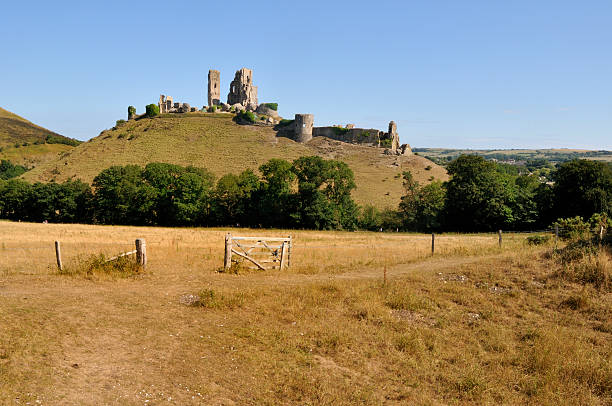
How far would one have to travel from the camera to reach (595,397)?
7.37 metres

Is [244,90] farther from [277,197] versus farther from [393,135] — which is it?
[277,197]

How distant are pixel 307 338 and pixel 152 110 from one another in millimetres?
111546

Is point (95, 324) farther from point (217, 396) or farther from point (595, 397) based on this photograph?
point (595, 397)

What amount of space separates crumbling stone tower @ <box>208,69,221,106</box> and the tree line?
74.0 m

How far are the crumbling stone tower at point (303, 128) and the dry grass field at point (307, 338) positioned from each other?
83258mm

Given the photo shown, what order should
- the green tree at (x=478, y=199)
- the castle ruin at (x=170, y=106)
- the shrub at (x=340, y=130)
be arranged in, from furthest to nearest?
the castle ruin at (x=170, y=106), the shrub at (x=340, y=130), the green tree at (x=478, y=199)

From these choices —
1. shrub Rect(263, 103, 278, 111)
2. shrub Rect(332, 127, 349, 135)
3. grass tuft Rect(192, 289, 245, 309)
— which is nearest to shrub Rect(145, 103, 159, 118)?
shrub Rect(263, 103, 278, 111)

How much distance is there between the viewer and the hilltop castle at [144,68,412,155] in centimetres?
9494

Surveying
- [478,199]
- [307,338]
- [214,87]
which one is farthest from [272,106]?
[307,338]

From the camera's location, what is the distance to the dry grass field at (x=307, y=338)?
7195 millimetres

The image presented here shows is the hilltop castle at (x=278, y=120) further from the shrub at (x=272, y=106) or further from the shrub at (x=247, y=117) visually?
the shrub at (x=247, y=117)

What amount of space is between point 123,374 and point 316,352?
390 cm

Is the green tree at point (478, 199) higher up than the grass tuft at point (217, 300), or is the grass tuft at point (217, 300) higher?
the green tree at point (478, 199)

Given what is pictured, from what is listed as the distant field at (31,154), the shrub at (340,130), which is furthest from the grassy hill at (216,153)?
the distant field at (31,154)
